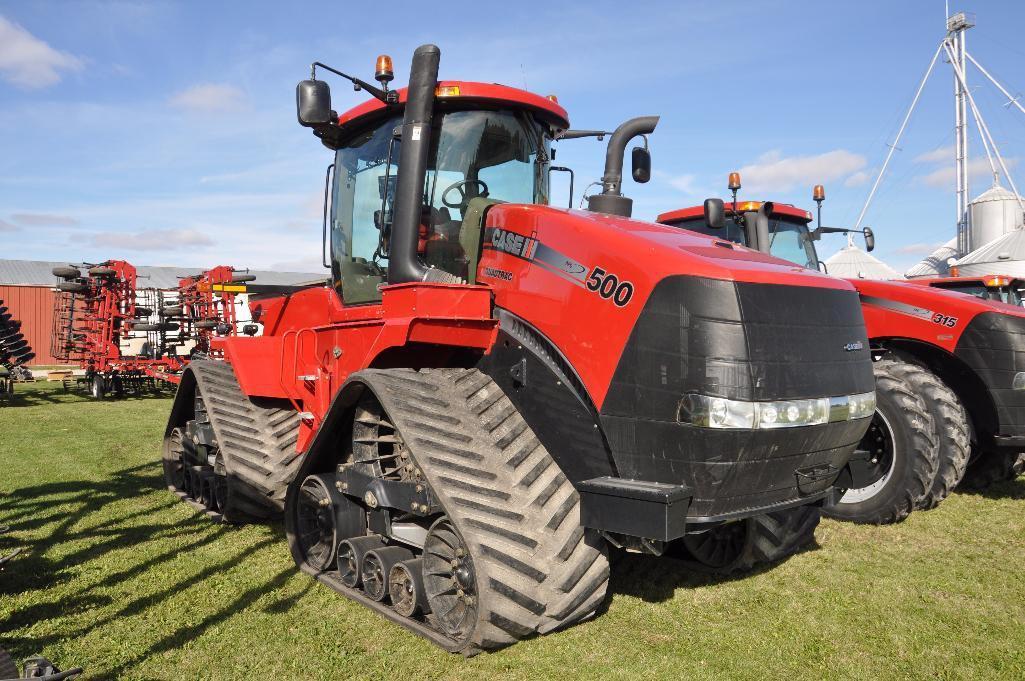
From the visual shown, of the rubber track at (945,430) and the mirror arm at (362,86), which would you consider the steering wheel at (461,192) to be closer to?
the mirror arm at (362,86)

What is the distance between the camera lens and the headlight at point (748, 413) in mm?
3242

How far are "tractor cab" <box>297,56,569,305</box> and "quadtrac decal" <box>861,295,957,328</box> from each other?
10.6ft

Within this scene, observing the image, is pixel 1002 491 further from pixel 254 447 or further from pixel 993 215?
pixel 993 215

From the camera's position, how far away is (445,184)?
4.61m

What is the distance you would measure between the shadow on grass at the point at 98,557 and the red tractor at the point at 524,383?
0.72m

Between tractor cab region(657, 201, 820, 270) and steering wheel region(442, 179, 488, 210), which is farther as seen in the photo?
tractor cab region(657, 201, 820, 270)

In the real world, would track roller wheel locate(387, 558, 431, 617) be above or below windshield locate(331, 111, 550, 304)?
below

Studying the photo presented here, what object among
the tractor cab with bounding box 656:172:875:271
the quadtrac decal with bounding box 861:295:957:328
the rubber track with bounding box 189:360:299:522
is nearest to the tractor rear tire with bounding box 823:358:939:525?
the quadtrac decal with bounding box 861:295:957:328

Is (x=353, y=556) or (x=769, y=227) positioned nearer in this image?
(x=353, y=556)

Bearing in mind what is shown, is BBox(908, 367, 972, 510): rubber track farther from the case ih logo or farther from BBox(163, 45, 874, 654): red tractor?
the case ih logo

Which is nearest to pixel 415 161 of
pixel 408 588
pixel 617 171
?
pixel 617 171

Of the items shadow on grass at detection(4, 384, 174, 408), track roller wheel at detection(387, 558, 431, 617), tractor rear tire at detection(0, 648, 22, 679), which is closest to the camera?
tractor rear tire at detection(0, 648, 22, 679)

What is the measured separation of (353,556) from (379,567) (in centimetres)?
29

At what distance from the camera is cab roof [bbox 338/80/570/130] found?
14.9 ft
